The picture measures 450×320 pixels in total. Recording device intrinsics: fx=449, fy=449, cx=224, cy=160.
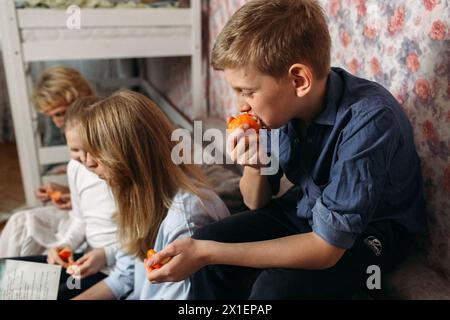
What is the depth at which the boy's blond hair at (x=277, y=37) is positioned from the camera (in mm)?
718

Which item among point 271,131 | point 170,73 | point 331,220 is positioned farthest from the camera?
point 170,73

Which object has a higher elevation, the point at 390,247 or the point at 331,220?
the point at 331,220

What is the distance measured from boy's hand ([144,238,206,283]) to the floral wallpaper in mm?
469

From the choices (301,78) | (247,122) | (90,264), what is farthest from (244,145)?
(90,264)

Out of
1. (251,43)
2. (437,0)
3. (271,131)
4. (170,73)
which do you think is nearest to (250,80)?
(251,43)

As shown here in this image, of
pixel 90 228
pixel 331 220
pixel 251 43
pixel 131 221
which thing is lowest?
pixel 90 228

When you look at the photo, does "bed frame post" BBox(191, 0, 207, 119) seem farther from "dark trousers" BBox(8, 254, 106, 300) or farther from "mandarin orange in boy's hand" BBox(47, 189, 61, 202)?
"dark trousers" BBox(8, 254, 106, 300)

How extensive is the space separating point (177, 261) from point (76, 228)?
0.56 meters

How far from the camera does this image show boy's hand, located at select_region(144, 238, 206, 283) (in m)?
0.79

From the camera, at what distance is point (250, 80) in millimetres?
744

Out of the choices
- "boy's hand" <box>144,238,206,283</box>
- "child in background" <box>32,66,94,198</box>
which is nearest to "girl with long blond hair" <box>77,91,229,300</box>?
"boy's hand" <box>144,238,206,283</box>

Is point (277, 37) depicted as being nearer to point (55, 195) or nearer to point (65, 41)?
point (55, 195)

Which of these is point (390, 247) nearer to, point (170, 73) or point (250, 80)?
point (250, 80)
